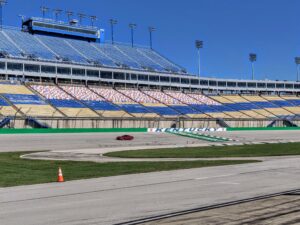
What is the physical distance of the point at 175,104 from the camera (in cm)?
9919

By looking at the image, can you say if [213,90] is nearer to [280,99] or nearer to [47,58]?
[280,99]

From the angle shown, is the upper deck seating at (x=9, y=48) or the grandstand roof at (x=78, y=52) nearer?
the upper deck seating at (x=9, y=48)

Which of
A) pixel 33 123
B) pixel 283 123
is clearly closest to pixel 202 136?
pixel 33 123

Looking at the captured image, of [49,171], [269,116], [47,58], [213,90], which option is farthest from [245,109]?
[49,171]

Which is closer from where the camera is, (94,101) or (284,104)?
(94,101)

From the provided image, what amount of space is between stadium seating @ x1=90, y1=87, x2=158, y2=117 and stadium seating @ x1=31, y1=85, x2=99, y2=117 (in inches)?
355

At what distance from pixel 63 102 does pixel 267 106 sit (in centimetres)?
5678

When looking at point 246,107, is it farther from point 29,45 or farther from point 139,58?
point 29,45

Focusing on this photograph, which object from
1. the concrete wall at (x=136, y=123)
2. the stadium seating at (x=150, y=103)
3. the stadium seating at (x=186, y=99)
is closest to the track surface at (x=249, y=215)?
the concrete wall at (x=136, y=123)

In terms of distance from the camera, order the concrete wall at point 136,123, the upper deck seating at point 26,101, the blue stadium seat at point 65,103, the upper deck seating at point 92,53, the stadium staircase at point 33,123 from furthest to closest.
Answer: the upper deck seating at point 92,53 → the blue stadium seat at point 65,103 → the upper deck seating at point 26,101 → the concrete wall at point 136,123 → the stadium staircase at point 33,123

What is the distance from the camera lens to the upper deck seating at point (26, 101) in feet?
225

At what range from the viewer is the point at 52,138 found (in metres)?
51.8

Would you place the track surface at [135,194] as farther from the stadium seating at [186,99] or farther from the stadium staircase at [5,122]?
the stadium seating at [186,99]

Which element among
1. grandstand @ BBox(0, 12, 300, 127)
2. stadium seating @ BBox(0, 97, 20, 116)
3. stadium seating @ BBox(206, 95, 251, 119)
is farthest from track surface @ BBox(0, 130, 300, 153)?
stadium seating @ BBox(206, 95, 251, 119)
